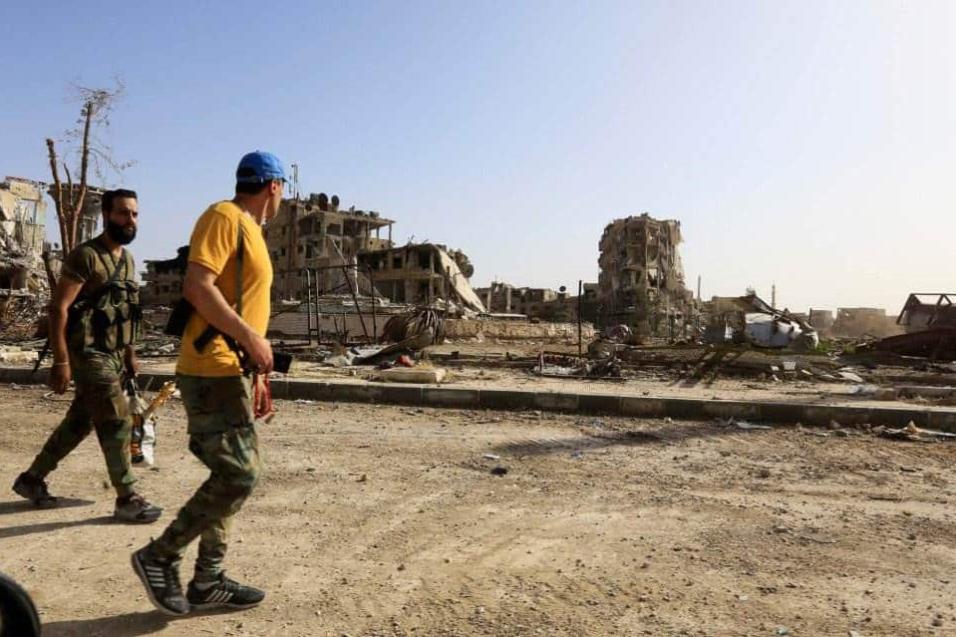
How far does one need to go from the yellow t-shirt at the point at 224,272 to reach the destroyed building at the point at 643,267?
51.2m

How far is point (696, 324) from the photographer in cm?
3209

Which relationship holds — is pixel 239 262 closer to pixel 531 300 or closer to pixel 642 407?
pixel 642 407

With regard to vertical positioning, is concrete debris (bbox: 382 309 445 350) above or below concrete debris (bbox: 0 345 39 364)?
above

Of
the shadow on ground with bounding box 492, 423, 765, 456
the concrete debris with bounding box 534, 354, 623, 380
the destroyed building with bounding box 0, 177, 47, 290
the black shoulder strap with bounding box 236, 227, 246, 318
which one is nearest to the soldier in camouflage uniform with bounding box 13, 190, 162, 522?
the black shoulder strap with bounding box 236, 227, 246, 318

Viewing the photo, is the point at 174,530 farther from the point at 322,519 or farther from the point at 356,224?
the point at 356,224

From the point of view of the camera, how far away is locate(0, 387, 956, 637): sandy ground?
8.75 ft

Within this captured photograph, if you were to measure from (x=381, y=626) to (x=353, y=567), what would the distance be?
66 centimetres

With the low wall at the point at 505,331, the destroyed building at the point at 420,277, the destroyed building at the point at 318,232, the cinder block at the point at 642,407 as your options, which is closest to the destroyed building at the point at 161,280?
the destroyed building at the point at 318,232

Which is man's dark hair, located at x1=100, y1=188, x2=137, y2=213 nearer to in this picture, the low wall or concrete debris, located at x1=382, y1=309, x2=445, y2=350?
concrete debris, located at x1=382, y1=309, x2=445, y2=350

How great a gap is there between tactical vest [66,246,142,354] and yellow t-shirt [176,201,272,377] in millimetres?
1504

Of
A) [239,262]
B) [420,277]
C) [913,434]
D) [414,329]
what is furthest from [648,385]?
[420,277]

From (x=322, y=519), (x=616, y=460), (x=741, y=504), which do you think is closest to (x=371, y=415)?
(x=616, y=460)

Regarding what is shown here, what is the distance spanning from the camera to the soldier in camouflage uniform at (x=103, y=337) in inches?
145

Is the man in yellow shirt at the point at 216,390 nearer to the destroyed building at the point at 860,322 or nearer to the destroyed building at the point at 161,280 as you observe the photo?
the destroyed building at the point at 860,322
